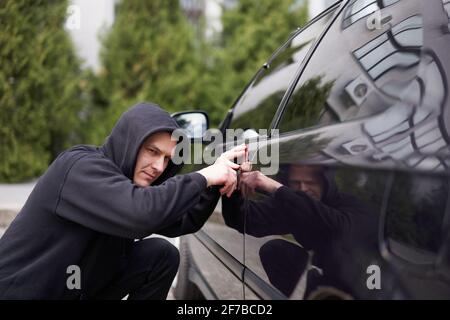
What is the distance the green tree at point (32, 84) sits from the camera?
825cm

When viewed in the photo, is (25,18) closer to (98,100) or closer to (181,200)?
(98,100)

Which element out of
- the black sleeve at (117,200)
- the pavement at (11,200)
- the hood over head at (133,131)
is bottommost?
the pavement at (11,200)

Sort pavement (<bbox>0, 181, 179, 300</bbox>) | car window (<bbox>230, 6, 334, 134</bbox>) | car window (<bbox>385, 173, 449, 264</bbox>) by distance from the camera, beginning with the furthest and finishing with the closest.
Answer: pavement (<bbox>0, 181, 179, 300</bbox>) → car window (<bbox>230, 6, 334, 134</bbox>) → car window (<bbox>385, 173, 449, 264</bbox>)

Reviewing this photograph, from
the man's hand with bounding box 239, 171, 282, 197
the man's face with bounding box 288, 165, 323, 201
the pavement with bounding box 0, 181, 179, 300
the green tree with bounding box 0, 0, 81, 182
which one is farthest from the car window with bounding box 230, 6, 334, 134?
the green tree with bounding box 0, 0, 81, 182

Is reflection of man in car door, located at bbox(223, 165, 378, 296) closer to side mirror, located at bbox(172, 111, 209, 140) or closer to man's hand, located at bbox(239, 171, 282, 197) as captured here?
man's hand, located at bbox(239, 171, 282, 197)

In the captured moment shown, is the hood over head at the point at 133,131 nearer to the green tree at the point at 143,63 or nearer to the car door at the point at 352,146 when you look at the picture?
the car door at the point at 352,146

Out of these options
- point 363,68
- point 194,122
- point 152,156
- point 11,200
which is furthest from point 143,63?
point 363,68

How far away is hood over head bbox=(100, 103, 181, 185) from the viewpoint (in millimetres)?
1729

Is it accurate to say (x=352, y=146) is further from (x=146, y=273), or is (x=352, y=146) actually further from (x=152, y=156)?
(x=146, y=273)

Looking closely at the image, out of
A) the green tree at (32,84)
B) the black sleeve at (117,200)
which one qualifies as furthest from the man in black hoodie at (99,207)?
the green tree at (32,84)

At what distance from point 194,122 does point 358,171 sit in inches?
72.4

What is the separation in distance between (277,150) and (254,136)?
510 mm

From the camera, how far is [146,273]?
2191 millimetres

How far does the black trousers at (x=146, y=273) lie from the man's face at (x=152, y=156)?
50 centimetres
